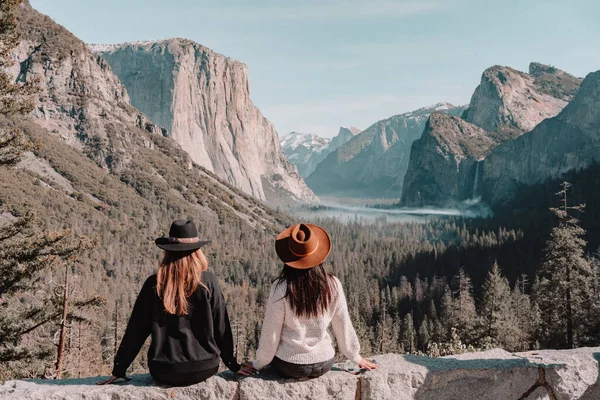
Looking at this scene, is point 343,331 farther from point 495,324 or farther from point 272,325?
point 495,324

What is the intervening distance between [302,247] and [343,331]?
115cm

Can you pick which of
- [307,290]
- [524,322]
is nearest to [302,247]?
[307,290]

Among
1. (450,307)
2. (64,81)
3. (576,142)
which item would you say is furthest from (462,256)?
(64,81)

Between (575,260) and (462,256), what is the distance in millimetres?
108156

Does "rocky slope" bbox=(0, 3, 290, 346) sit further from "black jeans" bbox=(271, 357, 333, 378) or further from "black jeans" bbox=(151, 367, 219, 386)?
"black jeans" bbox=(271, 357, 333, 378)

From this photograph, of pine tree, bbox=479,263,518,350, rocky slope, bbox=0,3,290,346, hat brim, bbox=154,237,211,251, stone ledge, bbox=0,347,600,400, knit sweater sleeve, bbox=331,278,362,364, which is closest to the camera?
stone ledge, bbox=0,347,600,400

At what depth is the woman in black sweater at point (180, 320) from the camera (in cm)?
474

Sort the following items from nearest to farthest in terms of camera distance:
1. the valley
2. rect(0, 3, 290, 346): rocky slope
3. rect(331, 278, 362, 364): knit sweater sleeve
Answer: rect(331, 278, 362, 364): knit sweater sleeve < the valley < rect(0, 3, 290, 346): rocky slope

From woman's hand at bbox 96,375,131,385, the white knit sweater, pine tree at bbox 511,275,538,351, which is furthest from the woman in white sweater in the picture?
pine tree at bbox 511,275,538,351

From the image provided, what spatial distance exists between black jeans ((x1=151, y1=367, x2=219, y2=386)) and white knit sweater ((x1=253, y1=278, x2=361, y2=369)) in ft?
1.93

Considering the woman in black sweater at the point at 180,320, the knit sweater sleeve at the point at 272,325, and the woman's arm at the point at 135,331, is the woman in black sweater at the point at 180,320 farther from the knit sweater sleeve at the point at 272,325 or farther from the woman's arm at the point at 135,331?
the knit sweater sleeve at the point at 272,325

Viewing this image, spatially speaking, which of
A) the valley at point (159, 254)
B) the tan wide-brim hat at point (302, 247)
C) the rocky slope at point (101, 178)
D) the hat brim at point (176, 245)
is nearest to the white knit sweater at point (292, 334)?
the tan wide-brim hat at point (302, 247)

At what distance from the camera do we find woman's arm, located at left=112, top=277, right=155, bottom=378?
4.89 m

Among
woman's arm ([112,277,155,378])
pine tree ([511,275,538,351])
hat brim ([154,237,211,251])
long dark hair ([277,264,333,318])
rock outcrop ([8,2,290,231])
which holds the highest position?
rock outcrop ([8,2,290,231])
